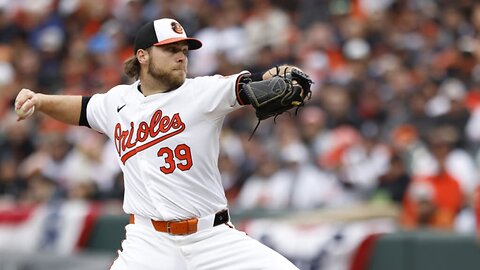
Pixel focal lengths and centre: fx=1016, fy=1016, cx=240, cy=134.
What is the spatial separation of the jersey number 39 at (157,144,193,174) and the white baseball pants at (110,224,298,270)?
0.37 metres

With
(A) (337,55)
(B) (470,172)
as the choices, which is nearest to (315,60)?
(A) (337,55)

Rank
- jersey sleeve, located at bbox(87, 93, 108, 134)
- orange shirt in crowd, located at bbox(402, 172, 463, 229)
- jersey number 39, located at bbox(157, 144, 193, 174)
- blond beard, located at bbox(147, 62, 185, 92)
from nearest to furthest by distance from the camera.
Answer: jersey number 39, located at bbox(157, 144, 193, 174) < blond beard, located at bbox(147, 62, 185, 92) < jersey sleeve, located at bbox(87, 93, 108, 134) < orange shirt in crowd, located at bbox(402, 172, 463, 229)

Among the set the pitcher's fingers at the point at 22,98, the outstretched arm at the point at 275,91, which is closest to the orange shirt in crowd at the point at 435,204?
the outstretched arm at the point at 275,91

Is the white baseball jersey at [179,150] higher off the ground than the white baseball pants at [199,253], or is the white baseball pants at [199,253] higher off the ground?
the white baseball jersey at [179,150]

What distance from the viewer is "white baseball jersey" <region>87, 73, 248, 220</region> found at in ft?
18.7

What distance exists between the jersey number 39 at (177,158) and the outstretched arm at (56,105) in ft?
2.39

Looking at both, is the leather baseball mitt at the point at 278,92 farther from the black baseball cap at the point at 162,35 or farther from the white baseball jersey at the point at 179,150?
the black baseball cap at the point at 162,35

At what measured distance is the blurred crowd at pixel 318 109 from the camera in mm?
9984

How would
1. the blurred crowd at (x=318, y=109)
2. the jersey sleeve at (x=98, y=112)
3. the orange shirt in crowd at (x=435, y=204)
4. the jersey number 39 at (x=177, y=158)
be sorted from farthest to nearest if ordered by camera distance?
the blurred crowd at (x=318, y=109) < the orange shirt in crowd at (x=435, y=204) < the jersey sleeve at (x=98, y=112) < the jersey number 39 at (x=177, y=158)

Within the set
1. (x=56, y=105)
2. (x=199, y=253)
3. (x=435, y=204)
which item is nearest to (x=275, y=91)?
(x=199, y=253)

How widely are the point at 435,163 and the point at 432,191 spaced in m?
0.52

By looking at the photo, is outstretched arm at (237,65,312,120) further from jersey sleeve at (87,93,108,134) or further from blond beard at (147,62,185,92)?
jersey sleeve at (87,93,108,134)

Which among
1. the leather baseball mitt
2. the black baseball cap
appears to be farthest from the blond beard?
the leather baseball mitt

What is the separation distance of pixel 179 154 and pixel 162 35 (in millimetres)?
695
